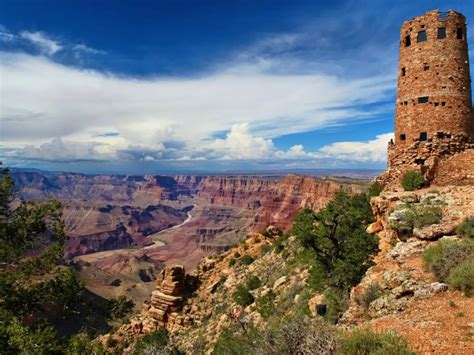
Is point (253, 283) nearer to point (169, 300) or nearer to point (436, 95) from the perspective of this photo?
point (169, 300)

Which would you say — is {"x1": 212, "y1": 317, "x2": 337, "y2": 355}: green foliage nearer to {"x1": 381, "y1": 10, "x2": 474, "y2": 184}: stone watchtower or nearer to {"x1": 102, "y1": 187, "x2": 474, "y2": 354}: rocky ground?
{"x1": 102, "y1": 187, "x2": 474, "y2": 354}: rocky ground

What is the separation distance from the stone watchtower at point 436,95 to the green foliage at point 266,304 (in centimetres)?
1396

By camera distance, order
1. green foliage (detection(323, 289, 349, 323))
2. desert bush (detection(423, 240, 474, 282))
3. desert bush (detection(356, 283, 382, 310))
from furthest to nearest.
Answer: green foliage (detection(323, 289, 349, 323)) < desert bush (detection(356, 283, 382, 310)) < desert bush (detection(423, 240, 474, 282))

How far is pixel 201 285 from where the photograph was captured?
44656 millimetres

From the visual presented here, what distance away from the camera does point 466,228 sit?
55.4 feet

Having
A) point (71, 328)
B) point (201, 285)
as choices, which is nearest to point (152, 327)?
point (201, 285)

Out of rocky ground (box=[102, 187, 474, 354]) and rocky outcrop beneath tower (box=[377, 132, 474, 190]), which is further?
rocky outcrop beneath tower (box=[377, 132, 474, 190])

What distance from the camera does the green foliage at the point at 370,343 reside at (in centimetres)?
855

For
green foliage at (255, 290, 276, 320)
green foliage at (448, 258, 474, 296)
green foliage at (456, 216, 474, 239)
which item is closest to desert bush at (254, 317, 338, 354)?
green foliage at (448, 258, 474, 296)

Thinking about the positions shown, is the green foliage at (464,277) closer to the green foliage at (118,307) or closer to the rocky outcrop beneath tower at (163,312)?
the green foliage at (118,307)

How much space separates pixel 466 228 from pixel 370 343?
11187mm

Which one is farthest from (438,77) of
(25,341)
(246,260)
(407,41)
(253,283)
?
(25,341)

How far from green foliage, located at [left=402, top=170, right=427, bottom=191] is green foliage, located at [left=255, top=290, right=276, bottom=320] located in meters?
13.6

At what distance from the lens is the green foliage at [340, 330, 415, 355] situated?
8555 millimetres
